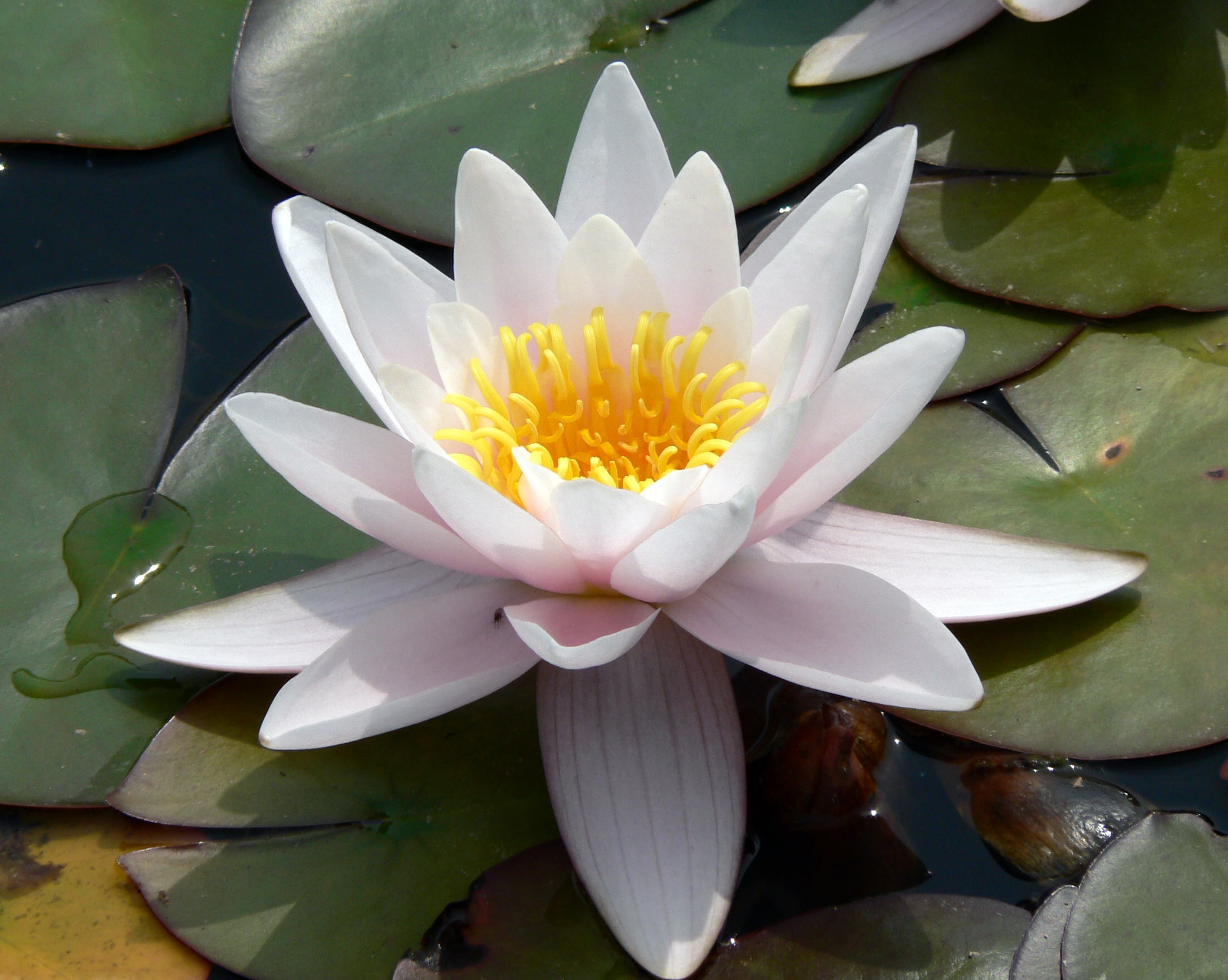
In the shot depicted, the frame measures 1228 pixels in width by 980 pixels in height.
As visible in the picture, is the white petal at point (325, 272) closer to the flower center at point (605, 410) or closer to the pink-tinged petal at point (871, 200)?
the flower center at point (605, 410)

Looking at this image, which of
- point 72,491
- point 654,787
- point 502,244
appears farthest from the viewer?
point 72,491

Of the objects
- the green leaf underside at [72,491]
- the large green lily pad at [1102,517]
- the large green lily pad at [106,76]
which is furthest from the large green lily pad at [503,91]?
the large green lily pad at [1102,517]

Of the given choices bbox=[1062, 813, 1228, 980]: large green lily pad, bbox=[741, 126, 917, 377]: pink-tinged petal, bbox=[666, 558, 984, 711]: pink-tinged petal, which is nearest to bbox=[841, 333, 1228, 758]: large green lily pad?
bbox=[1062, 813, 1228, 980]: large green lily pad

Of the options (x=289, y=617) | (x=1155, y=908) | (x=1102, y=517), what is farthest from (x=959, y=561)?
(x=289, y=617)

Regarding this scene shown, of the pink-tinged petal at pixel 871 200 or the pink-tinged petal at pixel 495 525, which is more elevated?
the pink-tinged petal at pixel 871 200

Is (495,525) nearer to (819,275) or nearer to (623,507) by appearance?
(623,507)

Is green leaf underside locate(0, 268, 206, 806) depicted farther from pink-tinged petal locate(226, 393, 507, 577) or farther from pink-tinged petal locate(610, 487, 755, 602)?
pink-tinged petal locate(610, 487, 755, 602)
